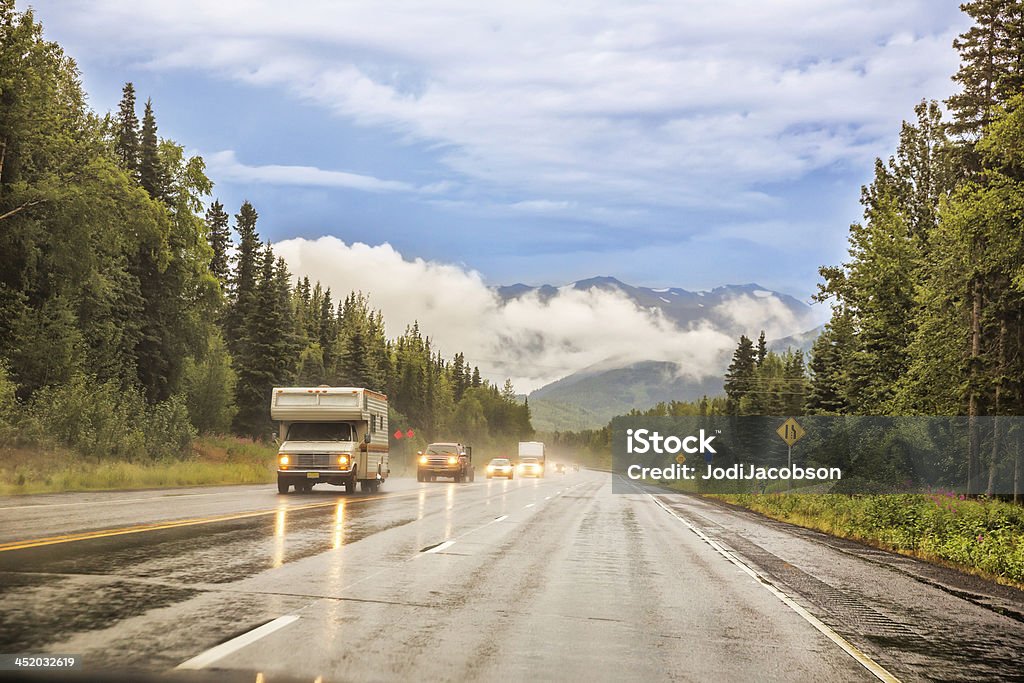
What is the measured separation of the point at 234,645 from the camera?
6734 millimetres

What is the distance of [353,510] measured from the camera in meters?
22.3

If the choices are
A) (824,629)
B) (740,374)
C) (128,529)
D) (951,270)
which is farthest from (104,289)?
(740,374)

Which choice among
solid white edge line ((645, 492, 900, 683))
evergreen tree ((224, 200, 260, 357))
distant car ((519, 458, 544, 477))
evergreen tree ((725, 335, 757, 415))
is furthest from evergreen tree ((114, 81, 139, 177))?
evergreen tree ((725, 335, 757, 415))

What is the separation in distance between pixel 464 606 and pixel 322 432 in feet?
71.0

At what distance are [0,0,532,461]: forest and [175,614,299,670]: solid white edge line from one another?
27679mm

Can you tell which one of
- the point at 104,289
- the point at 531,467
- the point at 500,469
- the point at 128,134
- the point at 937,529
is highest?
the point at 128,134

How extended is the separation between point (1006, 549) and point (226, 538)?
13007 millimetres

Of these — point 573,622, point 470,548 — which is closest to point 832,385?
point 470,548

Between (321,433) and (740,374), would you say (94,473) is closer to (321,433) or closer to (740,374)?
(321,433)

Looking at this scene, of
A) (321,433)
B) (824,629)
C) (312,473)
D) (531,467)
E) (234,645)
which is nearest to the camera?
(234,645)

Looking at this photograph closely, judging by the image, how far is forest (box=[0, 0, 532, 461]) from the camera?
36.5m

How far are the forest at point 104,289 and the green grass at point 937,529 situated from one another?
2666 cm

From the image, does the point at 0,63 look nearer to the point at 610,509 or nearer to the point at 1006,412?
the point at 610,509

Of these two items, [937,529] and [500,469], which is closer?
[937,529]
